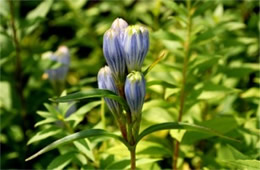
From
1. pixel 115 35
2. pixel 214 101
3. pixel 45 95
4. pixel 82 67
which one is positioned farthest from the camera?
pixel 82 67

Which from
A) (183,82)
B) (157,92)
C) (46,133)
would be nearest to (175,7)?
(183,82)

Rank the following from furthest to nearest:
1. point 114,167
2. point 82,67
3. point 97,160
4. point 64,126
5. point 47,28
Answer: point 47,28, point 82,67, point 64,126, point 97,160, point 114,167

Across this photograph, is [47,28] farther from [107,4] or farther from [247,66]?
[247,66]

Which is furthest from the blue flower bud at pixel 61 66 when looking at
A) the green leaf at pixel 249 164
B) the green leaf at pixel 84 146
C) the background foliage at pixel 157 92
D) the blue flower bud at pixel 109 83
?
the green leaf at pixel 249 164

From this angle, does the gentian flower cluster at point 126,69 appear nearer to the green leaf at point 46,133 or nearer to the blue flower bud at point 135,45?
the blue flower bud at point 135,45

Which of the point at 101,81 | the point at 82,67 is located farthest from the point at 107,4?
the point at 101,81

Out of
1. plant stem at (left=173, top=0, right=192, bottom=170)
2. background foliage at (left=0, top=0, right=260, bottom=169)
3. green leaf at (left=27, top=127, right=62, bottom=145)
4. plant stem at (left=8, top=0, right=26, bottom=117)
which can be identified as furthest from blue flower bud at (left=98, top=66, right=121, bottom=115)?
plant stem at (left=8, top=0, right=26, bottom=117)
